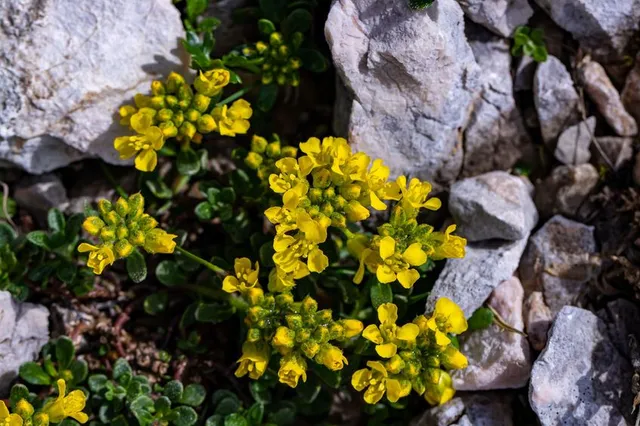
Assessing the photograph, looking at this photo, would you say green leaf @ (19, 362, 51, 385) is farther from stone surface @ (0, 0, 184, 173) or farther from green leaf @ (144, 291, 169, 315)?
stone surface @ (0, 0, 184, 173)

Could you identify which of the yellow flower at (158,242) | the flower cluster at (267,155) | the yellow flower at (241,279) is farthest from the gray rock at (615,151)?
the yellow flower at (158,242)

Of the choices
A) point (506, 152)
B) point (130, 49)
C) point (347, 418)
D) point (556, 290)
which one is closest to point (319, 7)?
point (130, 49)

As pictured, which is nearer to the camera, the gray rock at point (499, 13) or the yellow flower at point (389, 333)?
the yellow flower at point (389, 333)

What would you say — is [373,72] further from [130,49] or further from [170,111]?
[130,49]

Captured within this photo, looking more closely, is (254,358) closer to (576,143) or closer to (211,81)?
(211,81)

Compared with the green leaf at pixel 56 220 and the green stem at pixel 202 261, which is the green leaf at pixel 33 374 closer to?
the green leaf at pixel 56 220

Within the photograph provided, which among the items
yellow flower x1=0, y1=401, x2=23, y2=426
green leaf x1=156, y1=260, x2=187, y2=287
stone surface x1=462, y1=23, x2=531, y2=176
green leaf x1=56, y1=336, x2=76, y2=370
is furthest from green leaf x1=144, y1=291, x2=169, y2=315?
stone surface x1=462, y1=23, x2=531, y2=176

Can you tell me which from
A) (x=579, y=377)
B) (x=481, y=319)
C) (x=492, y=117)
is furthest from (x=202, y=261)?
(x=579, y=377)
